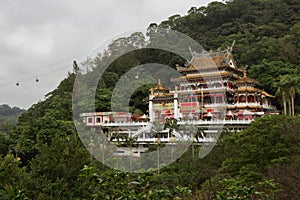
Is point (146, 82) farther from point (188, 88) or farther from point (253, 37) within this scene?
point (253, 37)

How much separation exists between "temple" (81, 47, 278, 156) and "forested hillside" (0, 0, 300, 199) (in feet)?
6.60

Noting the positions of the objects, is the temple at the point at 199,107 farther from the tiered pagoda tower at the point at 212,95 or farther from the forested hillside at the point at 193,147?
Answer: the forested hillside at the point at 193,147

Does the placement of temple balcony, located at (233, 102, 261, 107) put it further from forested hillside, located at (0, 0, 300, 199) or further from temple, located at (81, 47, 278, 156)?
forested hillside, located at (0, 0, 300, 199)

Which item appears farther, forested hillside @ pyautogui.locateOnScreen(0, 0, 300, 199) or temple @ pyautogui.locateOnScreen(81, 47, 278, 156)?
temple @ pyautogui.locateOnScreen(81, 47, 278, 156)

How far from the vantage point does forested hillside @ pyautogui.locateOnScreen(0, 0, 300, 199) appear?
486cm

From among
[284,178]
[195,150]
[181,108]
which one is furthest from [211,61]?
[284,178]

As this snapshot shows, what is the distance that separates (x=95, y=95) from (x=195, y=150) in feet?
41.6

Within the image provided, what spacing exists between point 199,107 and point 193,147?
7.61 m

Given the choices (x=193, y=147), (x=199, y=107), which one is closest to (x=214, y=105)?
(x=199, y=107)

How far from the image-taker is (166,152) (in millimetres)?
20078

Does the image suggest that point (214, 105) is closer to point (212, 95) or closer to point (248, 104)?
point (212, 95)

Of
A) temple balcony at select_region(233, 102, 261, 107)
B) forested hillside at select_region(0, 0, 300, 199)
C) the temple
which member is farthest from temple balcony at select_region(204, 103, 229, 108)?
forested hillside at select_region(0, 0, 300, 199)

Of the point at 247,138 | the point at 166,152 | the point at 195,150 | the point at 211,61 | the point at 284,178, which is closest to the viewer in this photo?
the point at 284,178

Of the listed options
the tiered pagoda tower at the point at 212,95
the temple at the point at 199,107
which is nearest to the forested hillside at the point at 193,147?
the temple at the point at 199,107
